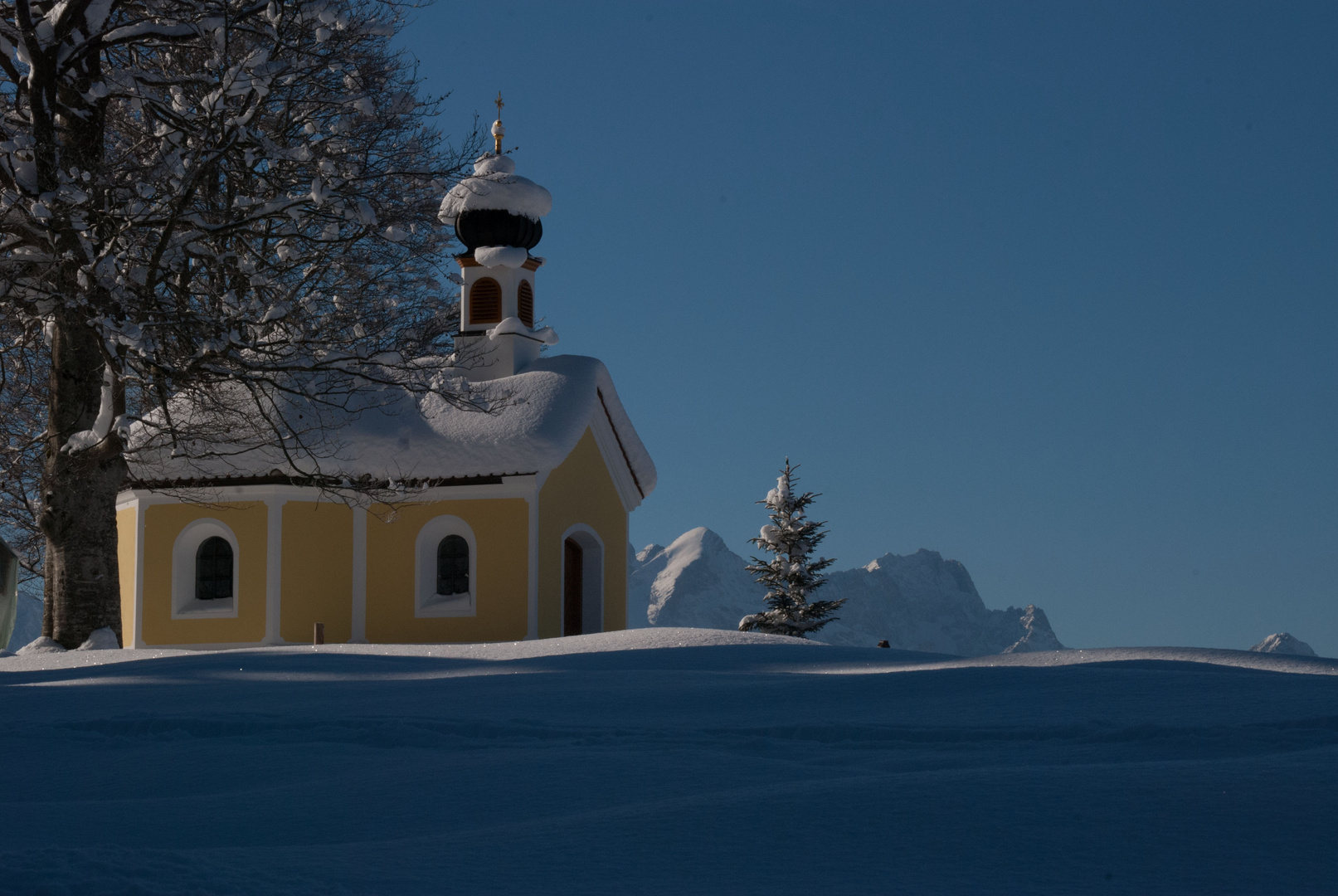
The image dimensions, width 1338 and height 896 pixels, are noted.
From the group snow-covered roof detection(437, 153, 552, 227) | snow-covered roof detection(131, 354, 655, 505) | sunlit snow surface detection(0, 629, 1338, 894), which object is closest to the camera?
sunlit snow surface detection(0, 629, 1338, 894)

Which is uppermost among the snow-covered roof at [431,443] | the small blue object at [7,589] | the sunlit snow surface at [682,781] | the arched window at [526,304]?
the arched window at [526,304]

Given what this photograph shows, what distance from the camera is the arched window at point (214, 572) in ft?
69.5

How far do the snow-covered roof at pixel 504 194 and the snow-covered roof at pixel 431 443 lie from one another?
3.88 meters

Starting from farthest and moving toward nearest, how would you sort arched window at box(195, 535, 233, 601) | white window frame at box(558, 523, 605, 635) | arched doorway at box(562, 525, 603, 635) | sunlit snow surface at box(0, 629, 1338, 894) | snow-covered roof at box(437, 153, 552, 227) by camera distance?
1. snow-covered roof at box(437, 153, 552, 227)
2. arched doorway at box(562, 525, 603, 635)
3. white window frame at box(558, 523, 605, 635)
4. arched window at box(195, 535, 233, 601)
5. sunlit snow surface at box(0, 629, 1338, 894)

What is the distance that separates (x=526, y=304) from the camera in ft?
79.4

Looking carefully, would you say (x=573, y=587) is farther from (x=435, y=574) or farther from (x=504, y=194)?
(x=504, y=194)

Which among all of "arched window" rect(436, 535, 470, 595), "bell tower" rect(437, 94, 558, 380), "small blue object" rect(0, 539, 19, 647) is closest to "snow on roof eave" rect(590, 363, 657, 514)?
"bell tower" rect(437, 94, 558, 380)

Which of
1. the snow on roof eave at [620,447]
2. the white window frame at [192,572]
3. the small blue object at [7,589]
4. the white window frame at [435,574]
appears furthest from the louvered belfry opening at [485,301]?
the small blue object at [7,589]

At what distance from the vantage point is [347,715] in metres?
5.96

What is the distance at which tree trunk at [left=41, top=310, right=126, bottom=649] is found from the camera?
13.4 m

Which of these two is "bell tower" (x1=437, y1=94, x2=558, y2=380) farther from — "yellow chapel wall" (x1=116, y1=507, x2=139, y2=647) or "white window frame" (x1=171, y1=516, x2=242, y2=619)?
"yellow chapel wall" (x1=116, y1=507, x2=139, y2=647)

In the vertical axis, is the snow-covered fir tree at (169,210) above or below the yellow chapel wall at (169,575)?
above

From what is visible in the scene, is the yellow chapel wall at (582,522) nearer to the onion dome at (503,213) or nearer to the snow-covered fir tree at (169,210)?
the onion dome at (503,213)

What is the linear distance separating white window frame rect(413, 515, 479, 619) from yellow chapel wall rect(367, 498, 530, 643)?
7cm
